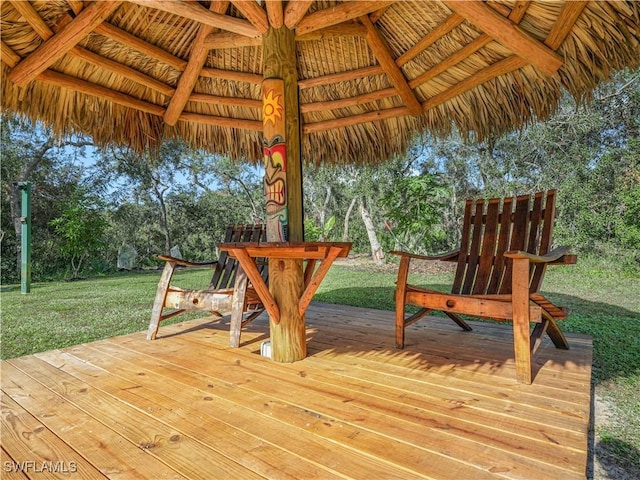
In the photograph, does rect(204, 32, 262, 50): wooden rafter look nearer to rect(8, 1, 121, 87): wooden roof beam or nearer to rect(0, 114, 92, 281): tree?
rect(8, 1, 121, 87): wooden roof beam

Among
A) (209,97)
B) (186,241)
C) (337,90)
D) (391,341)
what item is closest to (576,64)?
(337,90)

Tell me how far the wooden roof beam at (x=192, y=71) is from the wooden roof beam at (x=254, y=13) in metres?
0.47

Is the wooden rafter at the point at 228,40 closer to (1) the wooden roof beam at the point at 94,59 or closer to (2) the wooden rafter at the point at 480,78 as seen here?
(1) the wooden roof beam at the point at 94,59

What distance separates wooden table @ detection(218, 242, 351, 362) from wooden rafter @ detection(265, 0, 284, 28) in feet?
5.18

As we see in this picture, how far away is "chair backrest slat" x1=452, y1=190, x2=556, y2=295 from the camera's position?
253cm

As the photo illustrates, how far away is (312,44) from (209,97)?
1203mm

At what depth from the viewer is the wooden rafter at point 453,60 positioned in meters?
2.74

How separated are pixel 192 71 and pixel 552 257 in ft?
10.8

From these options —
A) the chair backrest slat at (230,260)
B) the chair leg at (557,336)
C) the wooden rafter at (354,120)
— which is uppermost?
the wooden rafter at (354,120)

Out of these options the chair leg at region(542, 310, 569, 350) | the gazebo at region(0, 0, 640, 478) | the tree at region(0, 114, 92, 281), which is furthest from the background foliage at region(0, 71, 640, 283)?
the chair leg at region(542, 310, 569, 350)

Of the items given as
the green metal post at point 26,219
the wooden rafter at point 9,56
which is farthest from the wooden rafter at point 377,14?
the green metal post at point 26,219

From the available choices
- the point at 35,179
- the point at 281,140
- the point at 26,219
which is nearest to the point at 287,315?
the point at 281,140

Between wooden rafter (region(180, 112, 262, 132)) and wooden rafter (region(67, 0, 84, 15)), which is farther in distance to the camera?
wooden rafter (region(180, 112, 262, 132))

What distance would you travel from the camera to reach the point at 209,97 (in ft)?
12.2
